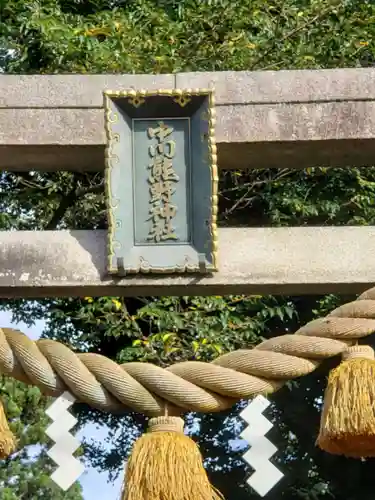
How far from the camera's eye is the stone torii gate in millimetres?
2018

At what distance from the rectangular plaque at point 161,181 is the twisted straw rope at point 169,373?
232 mm

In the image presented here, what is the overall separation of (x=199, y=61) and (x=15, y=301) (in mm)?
1553

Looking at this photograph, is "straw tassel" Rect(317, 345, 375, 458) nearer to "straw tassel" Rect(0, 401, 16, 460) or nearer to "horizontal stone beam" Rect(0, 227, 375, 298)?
"horizontal stone beam" Rect(0, 227, 375, 298)

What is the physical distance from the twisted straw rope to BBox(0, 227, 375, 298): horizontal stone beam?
6.7 inches

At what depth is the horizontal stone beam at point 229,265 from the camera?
2002mm

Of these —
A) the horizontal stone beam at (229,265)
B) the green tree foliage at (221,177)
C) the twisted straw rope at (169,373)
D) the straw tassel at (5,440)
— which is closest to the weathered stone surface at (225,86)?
the horizontal stone beam at (229,265)

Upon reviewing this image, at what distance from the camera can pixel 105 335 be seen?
4.26 metres

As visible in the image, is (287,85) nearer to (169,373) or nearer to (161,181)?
(161,181)

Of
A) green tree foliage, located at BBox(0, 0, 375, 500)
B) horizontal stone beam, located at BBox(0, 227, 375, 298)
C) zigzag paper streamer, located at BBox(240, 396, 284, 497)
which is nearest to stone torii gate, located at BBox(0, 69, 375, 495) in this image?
horizontal stone beam, located at BBox(0, 227, 375, 298)

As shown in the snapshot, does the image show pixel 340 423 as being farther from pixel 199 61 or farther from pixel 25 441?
pixel 25 441

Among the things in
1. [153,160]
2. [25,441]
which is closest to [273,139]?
[153,160]

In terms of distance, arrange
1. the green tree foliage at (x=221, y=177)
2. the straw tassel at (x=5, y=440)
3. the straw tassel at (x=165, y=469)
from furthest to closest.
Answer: the green tree foliage at (x=221, y=177) → the straw tassel at (x=5, y=440) → the straw tassel at (x=165, y=469)

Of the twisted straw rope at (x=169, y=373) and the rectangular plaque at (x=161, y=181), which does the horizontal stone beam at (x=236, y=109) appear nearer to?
the rectangular plaque at (x=161, y=181)

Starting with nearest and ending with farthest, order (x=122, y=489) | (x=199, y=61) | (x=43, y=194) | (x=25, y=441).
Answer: (x=122, y=489)
(x=199, y=61)
(x=43, y=194)
(x=25, y=441)
